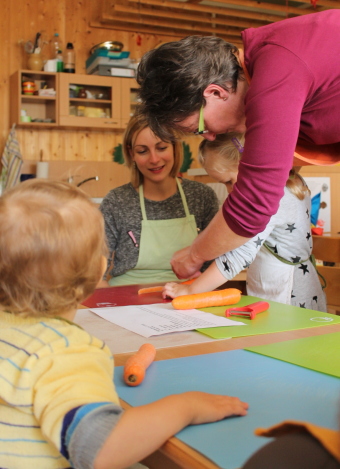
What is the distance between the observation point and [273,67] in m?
1.14

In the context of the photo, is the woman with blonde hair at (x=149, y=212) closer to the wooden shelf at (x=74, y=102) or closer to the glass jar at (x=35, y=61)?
the wooden shelf at (x=74, y=102)

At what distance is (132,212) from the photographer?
2.18m

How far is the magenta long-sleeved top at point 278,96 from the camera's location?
1.13 meters

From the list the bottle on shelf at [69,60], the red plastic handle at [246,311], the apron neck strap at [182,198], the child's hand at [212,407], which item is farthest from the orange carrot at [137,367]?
the bottle on shelf at [69,60]

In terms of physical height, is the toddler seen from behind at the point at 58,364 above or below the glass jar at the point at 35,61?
below

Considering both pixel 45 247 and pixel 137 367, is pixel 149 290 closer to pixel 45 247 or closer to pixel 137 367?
pixel 137 367

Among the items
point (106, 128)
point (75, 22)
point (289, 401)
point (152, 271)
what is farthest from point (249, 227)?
point (75, 22)

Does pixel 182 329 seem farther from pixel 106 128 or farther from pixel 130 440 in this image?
pixel 106 128

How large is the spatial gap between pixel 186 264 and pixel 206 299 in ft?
0.59

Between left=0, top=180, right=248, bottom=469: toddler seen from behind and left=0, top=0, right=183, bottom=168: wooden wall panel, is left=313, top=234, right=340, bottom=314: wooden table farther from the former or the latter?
left=0, top=0, right=183, bottom=168: wooden wall panel

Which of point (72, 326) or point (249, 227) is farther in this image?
point (249, 227)

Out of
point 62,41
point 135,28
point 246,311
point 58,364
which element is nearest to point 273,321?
point 246,311

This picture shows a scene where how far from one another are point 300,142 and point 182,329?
66 cm

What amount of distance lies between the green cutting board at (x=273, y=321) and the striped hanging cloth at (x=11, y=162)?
3.82 m
